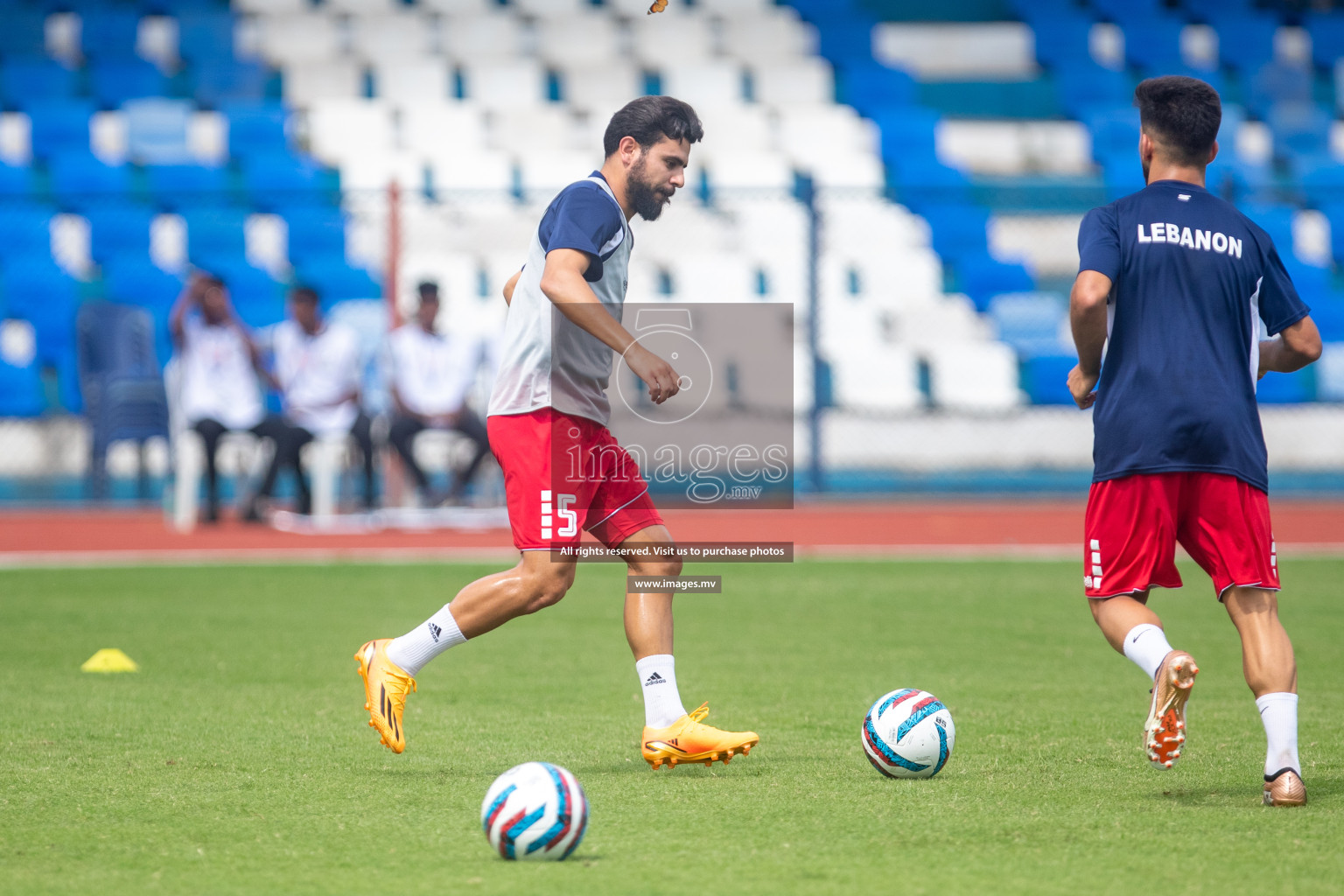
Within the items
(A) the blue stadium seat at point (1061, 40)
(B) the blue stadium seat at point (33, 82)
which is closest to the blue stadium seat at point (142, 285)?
(B) the blue stadium seat at point (33, 82)

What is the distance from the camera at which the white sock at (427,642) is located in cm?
509

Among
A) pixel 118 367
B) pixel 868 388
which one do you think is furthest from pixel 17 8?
pixel 868 388

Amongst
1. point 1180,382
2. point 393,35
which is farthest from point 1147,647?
point 393,35

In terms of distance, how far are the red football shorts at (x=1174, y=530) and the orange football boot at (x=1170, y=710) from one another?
1.38ft

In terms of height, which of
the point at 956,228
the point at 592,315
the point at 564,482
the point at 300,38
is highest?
the point at 300,38

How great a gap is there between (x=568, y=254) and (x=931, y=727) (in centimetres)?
186

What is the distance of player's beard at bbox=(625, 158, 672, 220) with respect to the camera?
16.8 ft

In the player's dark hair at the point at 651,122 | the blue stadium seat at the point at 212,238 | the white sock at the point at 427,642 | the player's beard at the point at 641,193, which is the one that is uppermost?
the blue stadium seat at the point at 212,238

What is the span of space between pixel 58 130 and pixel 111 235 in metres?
2.35

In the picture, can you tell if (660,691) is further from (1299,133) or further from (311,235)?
(1299,133)

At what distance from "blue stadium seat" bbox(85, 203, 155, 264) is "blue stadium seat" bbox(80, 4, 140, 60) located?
3.70 m

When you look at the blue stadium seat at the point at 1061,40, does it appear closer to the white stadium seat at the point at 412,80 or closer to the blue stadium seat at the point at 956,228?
the blue stadium seat at the point at 956,228

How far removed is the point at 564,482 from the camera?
498cm

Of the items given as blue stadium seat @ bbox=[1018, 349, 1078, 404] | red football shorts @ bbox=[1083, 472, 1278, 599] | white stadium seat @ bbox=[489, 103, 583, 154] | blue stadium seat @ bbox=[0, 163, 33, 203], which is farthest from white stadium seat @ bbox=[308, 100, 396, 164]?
red football shorts @ bbox=[1083, 472, 1278, 599]
